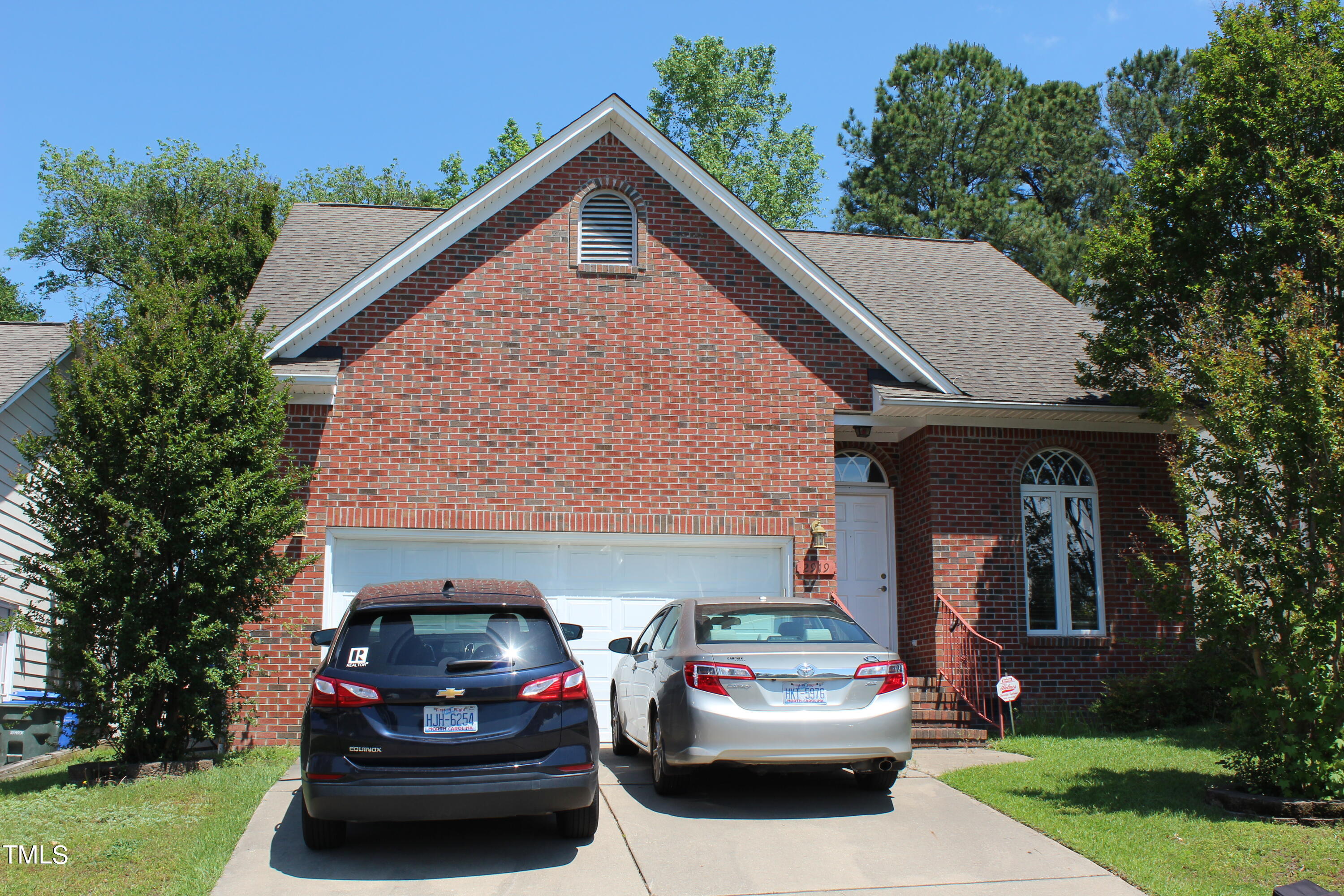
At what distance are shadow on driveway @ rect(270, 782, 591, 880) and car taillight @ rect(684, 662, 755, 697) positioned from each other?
129 centimetres

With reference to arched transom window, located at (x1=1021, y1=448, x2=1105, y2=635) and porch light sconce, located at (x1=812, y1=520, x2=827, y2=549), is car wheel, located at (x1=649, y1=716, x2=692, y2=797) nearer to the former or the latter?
porch light sconce, located at (x1=812, y1=520, x2=827, y2=549)

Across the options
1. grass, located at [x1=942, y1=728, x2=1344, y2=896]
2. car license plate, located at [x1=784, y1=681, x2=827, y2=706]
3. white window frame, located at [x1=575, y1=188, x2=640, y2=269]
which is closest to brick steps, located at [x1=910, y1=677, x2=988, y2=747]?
grass, located at [x1=942, y1=728, x2=1344, y2=896]

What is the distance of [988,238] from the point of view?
115ft

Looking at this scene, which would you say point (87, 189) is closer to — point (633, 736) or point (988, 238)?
point (988, 238)

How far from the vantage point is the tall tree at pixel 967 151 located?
37125mm

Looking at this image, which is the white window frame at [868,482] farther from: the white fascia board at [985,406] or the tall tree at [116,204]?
the tall tree at [116,204]

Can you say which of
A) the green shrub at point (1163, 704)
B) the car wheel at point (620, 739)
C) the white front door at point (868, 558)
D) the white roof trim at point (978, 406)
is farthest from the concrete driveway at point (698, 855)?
the white front door at point (868, 558)

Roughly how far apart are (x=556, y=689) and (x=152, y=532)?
4489mm

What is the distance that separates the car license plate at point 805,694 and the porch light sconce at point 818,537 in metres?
4.83

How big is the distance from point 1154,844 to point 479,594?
4.45m

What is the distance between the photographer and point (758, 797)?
8.18 m

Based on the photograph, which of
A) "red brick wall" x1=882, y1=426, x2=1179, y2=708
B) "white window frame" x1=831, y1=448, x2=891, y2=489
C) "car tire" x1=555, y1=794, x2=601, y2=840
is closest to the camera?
"car tire" x1=555, y1=794, x2=601, y2=840

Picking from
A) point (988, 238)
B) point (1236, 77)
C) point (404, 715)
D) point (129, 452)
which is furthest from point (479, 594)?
point (988, 238)

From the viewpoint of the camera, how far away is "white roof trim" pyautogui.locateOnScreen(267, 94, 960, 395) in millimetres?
12016
